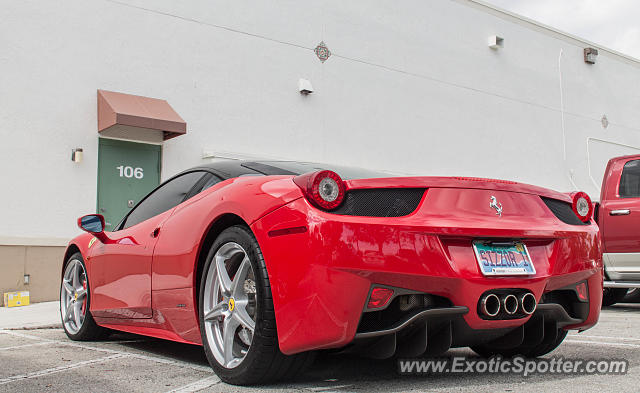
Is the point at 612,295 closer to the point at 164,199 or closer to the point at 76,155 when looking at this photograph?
the point at 164,199

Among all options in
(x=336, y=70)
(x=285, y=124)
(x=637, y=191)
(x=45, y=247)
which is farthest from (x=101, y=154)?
(x=637, y=191)

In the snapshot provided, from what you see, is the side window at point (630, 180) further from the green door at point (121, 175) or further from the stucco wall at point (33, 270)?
the stucco wall at point (33, 270)

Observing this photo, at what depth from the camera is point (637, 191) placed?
7.38 m

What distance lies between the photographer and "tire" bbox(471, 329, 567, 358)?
11.9 feet

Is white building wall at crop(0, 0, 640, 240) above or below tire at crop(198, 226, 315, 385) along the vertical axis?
above

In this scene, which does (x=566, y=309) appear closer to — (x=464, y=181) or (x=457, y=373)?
(x=457, y=373)

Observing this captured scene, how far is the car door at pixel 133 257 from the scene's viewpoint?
4.02 metres

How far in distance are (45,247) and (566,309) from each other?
28.7 feet

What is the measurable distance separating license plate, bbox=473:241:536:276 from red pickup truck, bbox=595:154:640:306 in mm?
4993

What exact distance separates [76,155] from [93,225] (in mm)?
6205

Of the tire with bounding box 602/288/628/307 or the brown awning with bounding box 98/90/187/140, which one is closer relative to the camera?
the tire with bounding box 602/288/628/307

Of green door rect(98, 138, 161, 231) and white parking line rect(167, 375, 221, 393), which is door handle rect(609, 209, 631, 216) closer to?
white parking line rect(167, 375, 221, 393)

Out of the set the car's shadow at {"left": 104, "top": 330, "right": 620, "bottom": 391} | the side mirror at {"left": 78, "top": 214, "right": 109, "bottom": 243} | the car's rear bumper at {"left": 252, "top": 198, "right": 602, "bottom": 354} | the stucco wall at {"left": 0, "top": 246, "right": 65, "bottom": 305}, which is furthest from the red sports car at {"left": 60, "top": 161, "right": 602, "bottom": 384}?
the stucco wall at {"left": 0, "top": 246, "right": 65, "bottom": 305}

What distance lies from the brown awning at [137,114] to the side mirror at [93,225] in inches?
224
